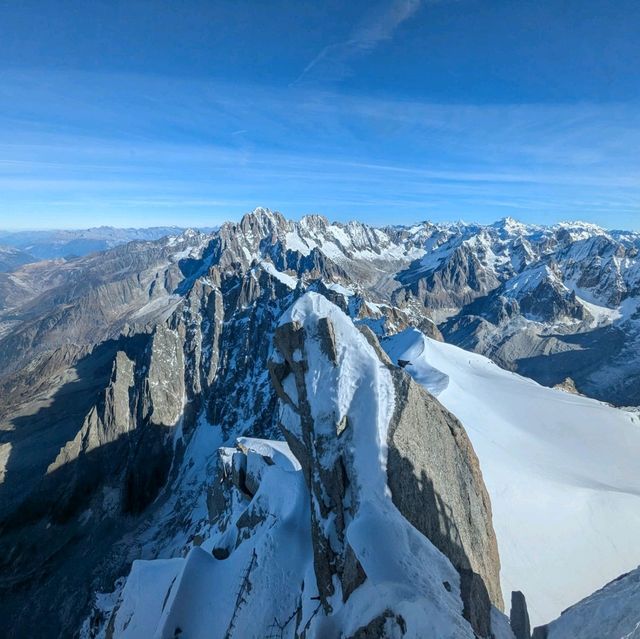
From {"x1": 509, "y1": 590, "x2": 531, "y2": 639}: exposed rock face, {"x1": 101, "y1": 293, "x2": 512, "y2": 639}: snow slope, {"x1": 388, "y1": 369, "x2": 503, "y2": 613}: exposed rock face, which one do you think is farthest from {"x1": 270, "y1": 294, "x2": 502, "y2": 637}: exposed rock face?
{"x1": 509, "y1": 590, "x2": 531, "y2": 639}: exposed rock face

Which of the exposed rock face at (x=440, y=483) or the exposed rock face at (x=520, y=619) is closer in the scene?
the exposed rock face at (x=520, y=619)

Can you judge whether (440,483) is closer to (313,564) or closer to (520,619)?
(520,619)

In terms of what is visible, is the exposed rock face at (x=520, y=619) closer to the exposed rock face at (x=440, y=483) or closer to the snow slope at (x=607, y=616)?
the exposed rock face at (x=440, y=483)

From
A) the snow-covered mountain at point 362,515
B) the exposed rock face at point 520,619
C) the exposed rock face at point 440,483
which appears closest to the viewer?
the exposed rock face at point 520,619

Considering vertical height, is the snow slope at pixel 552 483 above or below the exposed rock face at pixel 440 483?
below

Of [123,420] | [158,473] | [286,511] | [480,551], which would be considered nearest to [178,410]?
[123,420]

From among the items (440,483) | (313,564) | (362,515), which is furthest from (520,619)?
(313,564)

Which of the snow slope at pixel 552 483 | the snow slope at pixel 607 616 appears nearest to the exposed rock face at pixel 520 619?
the snow slope at pixel 607 616
